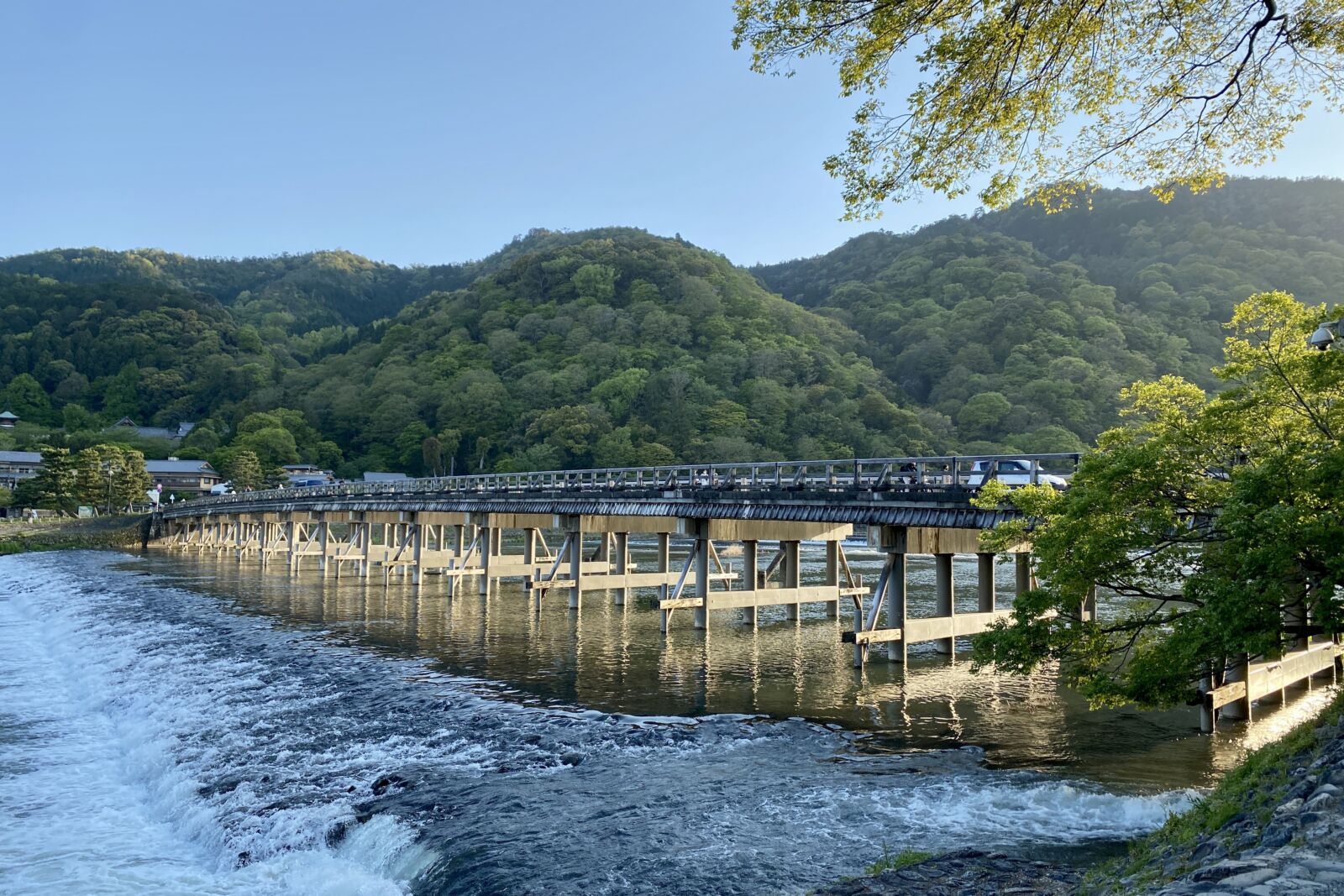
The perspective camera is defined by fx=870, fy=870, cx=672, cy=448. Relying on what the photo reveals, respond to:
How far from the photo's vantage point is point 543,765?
39.4ft

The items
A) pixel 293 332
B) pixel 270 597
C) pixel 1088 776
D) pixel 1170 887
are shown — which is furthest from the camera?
pixel 293 332

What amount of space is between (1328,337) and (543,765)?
33.9ft

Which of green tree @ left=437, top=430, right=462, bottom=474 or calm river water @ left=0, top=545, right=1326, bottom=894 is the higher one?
green tree @ left=437, top=430, right=462, bottom=474

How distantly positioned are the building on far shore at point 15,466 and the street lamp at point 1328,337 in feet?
373

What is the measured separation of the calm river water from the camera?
8.98 m

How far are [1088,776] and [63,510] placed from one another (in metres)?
92.6

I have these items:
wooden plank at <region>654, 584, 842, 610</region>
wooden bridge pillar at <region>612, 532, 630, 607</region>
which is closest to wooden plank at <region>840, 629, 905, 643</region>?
wooden plank at <region>654, 584, 842, 610</region>

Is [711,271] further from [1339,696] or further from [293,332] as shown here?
[1339,696]

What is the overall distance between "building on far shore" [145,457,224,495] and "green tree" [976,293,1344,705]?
103335 millimetres

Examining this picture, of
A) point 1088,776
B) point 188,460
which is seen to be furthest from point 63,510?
point 1088,776

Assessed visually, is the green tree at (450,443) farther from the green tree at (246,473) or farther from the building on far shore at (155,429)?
the building on far shore at (155,429)

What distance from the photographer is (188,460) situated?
10450 centimetres

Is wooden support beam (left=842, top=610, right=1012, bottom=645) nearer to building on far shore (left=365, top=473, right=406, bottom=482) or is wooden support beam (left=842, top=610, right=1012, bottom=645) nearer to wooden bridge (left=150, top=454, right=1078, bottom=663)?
wooden bridge (left=150, top=454, right=1078, bottom=663)

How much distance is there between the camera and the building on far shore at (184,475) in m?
97.2
